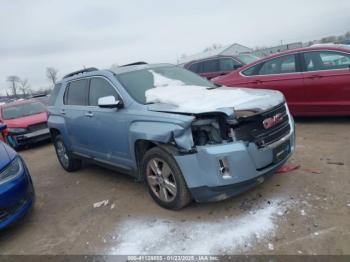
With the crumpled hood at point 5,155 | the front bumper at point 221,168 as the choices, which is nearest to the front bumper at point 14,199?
the crumpled hood at point 5,155

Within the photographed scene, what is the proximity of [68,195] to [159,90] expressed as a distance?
91.8 inches

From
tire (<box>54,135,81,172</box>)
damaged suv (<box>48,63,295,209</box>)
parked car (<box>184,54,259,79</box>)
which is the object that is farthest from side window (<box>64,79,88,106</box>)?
parked car (<box>184,54,259,79</box>)

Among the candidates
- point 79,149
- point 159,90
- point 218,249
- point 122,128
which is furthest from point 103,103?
point 218,249

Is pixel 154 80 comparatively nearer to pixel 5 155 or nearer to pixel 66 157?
pixel 5 155

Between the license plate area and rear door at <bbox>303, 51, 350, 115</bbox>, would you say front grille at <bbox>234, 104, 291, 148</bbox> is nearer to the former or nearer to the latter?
the license plate area

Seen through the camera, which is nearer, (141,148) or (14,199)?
(14,199)

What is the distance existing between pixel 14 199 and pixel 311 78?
553cm

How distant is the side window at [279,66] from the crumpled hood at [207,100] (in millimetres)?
2873

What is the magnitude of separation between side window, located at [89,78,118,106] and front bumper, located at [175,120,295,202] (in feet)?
5.47

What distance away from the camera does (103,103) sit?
4.29 m

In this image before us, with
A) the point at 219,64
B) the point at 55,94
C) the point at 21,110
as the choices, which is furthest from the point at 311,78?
the point at 21,110

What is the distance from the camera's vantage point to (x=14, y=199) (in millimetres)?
4031

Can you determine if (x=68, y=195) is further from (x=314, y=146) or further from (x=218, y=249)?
(x=314, y=146)

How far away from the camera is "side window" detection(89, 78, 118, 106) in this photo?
4.70 meters
